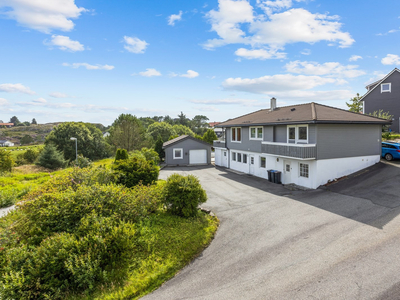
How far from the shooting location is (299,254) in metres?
7.42

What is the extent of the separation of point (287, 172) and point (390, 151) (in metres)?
8.60

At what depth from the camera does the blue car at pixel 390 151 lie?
58.3 ft

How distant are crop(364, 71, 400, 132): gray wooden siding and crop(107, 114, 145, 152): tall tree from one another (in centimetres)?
3535

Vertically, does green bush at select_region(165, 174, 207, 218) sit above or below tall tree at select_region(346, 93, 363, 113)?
below

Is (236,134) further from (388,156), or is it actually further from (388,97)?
(388,97)

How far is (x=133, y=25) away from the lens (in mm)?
14953

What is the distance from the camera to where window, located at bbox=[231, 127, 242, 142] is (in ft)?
78.0

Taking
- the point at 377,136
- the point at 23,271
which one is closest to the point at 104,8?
the point at 23,271

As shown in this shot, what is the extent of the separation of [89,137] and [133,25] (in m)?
39.5

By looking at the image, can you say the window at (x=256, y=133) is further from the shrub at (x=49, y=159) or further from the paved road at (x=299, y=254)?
the shrub at (x=49, y=159)

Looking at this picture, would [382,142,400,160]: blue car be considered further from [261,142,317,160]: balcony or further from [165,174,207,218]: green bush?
[165,174,207,218]: green bush

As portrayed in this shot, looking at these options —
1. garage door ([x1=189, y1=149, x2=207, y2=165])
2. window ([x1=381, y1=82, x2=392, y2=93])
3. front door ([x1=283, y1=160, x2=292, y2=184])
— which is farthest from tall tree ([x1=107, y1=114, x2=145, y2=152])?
window ([x1=381, y1=82, x2=392, y2=93])

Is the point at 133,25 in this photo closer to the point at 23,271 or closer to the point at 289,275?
the point at 23,271

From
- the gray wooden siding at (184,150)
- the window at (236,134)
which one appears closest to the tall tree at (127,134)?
the gray wooden siding at (184,150)
